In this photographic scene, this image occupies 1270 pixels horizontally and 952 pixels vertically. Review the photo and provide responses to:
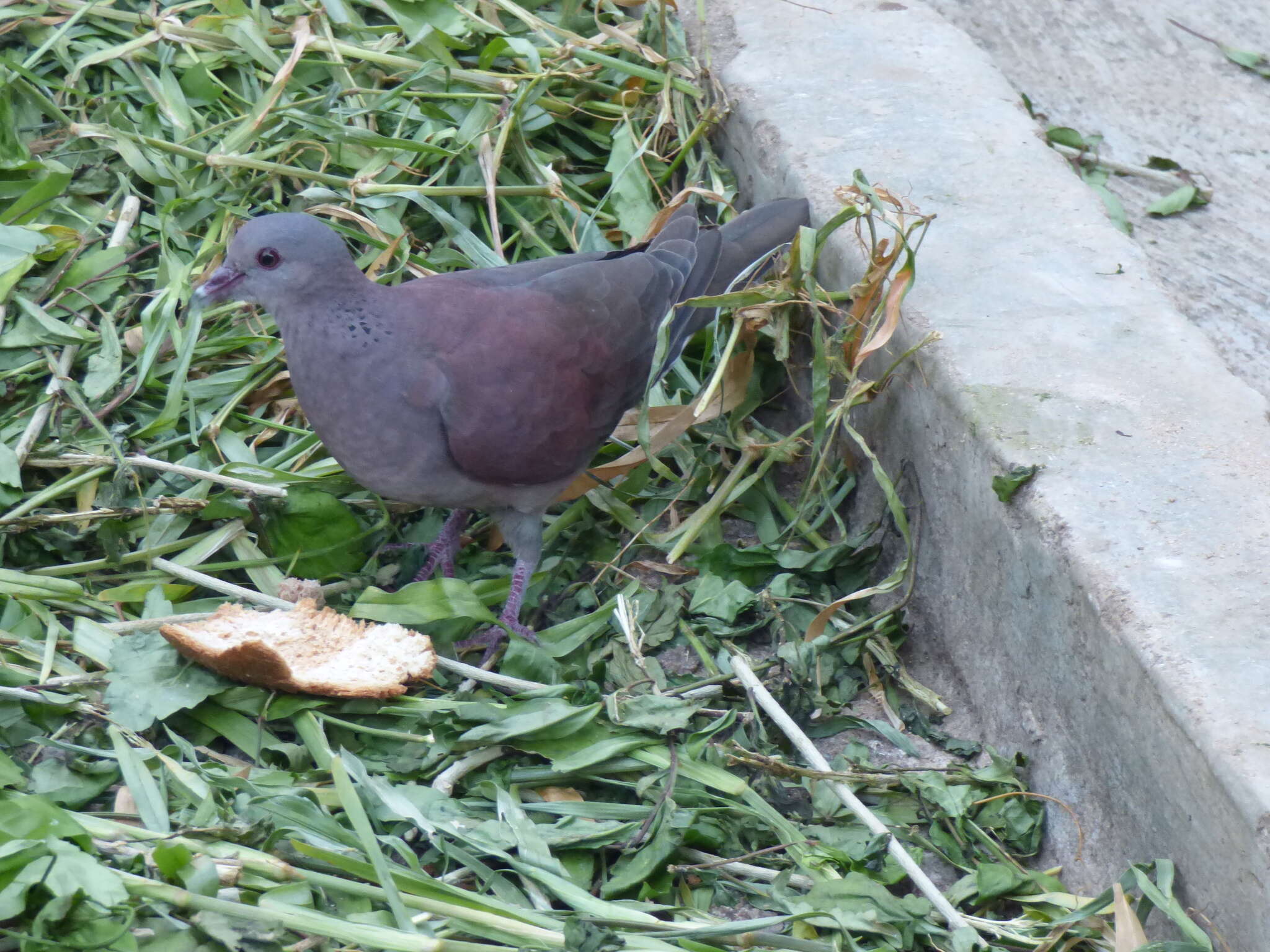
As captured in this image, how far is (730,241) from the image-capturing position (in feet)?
10.9

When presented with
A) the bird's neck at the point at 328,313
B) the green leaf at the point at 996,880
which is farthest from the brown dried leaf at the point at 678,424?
the green leaf at the point at 996,880

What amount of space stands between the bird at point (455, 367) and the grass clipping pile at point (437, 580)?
0.57 feet

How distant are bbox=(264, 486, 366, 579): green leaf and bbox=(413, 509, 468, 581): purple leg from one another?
208 mm

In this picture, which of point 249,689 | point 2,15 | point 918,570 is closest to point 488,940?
point 249,689

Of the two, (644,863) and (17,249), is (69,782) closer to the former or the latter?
(644,863)

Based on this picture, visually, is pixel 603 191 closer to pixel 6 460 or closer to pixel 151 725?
pixel 6 460

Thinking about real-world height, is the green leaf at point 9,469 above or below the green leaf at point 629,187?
below

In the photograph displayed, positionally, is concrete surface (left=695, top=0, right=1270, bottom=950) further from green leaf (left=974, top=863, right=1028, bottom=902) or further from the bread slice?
the bread slice

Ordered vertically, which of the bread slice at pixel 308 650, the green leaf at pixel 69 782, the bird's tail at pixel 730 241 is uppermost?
the bird's tail at pixel 730 241

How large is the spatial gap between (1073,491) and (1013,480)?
111 millimetres

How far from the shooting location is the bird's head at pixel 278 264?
2768 millimetres

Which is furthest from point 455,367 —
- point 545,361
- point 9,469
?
point 9,469

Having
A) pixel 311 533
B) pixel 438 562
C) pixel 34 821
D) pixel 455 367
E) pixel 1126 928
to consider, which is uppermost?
pixel 455 367

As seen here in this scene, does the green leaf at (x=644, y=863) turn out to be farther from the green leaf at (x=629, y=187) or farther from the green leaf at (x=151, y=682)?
the green leaf at (x=629, y=187)
